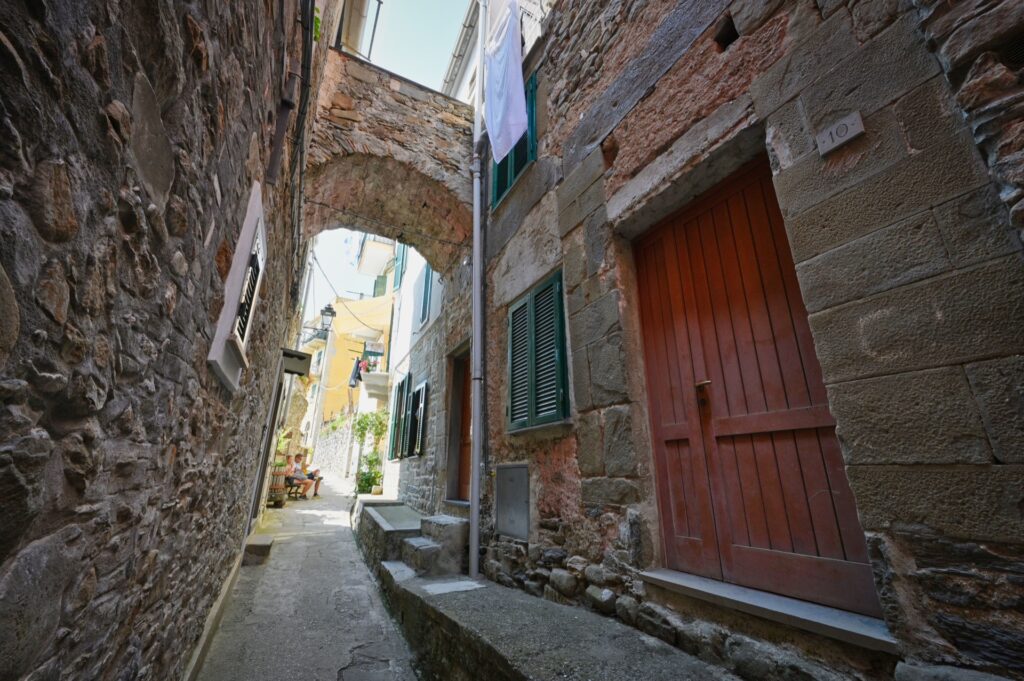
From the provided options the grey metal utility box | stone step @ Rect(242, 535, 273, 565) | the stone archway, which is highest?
the stone archway

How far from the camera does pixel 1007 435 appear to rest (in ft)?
4.17

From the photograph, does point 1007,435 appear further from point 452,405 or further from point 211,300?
point 452,405

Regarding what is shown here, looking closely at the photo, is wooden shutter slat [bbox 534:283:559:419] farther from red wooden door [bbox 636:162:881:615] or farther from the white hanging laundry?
the white hanging laundry

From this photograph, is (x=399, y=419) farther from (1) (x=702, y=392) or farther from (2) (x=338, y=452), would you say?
(2) (x=338, y=452)

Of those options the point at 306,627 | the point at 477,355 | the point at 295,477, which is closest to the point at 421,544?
the point at 306,627

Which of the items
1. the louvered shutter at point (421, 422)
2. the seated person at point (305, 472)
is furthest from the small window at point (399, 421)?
the seated person at point (305, 472)

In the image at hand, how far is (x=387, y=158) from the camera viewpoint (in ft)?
17.7

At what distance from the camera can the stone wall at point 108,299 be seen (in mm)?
719

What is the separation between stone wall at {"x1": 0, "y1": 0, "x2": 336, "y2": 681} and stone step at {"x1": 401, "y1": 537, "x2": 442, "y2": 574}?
2077mm

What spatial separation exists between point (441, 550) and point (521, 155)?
400cm

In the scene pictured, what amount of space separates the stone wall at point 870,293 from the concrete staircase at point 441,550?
1312 mm

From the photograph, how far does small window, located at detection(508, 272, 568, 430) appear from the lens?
10.8 feet

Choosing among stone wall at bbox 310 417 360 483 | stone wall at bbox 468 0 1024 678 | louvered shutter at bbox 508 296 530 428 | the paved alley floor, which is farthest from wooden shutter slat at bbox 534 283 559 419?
stone wall at bbox 310 417 360 483

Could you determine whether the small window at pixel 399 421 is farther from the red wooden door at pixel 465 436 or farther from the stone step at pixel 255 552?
the stone step at pixel 255 552
